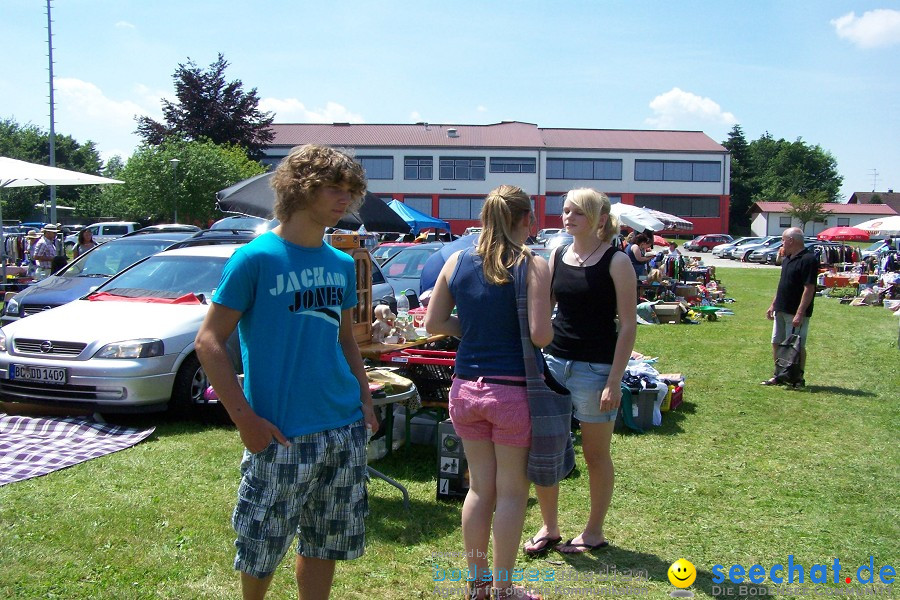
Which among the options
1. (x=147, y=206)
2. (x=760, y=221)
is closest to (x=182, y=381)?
(x=147, y=206)

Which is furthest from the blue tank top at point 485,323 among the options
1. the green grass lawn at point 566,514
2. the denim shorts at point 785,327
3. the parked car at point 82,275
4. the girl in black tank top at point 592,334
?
the parked car at point 82,275

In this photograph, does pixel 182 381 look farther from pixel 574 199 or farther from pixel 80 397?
pixel 574 199

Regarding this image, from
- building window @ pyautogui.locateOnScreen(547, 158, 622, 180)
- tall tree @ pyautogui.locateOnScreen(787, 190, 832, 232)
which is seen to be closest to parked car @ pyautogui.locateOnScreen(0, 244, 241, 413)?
building window @ pyautogui.locateOnScreen(547, 158, 622, 180)

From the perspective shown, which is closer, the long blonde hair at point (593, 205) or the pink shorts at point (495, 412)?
the pink shorts at point (495, 412)

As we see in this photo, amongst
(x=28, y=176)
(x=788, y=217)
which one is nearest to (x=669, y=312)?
(x=28, y=176)

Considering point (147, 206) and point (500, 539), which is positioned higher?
point (147, 206)

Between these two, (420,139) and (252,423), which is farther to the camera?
(420,139)

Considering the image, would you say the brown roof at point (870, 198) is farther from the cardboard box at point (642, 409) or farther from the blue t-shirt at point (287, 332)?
the blue t-shirt at point (287, 332)

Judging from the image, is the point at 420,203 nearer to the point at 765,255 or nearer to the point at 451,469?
the point at 765,255

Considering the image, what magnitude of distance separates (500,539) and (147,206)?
39.8 m

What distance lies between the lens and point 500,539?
3.19 meters

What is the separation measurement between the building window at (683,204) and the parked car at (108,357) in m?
59.1

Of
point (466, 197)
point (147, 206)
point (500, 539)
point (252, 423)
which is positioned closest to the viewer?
point (252, 423)

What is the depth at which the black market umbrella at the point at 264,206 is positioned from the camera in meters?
10.2
